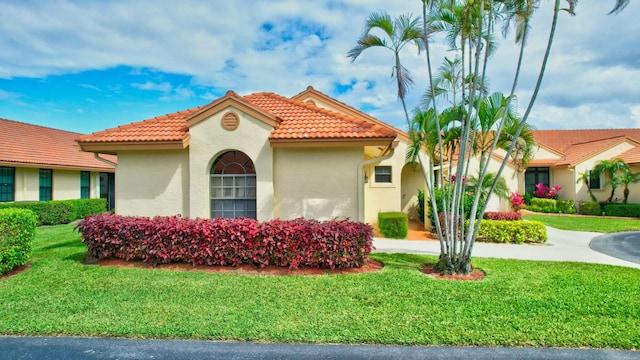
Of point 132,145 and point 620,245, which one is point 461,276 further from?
point 132,145

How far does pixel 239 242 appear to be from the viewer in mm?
8016

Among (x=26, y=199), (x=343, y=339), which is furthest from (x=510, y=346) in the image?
(x=26, y=199)

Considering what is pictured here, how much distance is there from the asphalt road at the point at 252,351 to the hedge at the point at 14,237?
4.13 meters

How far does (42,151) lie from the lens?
20.1 metres

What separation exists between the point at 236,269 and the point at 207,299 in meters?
1.99

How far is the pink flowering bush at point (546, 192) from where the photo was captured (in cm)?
2342

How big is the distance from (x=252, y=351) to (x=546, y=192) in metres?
26.0

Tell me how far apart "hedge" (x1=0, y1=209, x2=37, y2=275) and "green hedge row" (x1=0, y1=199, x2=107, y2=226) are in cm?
1018

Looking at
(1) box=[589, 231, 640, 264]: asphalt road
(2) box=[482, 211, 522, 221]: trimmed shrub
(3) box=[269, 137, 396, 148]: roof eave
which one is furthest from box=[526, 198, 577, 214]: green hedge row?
(3) box=[269, 137, 396, 148]: roof eave

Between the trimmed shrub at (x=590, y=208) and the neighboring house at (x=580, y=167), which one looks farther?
the neighboring house at (x=580, y=167)

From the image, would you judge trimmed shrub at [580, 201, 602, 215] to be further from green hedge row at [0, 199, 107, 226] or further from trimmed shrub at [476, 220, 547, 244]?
green hedge row at [0, 199, 107, 226]

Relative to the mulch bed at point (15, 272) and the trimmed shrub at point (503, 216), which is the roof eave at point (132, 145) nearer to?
the mulch bed at point (15, 272)

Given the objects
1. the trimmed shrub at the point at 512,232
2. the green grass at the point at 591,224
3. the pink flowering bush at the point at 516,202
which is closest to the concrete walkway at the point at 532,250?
the trimmed shrub at the point at 512,232

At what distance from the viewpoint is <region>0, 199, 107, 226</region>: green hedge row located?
16.8 meters
